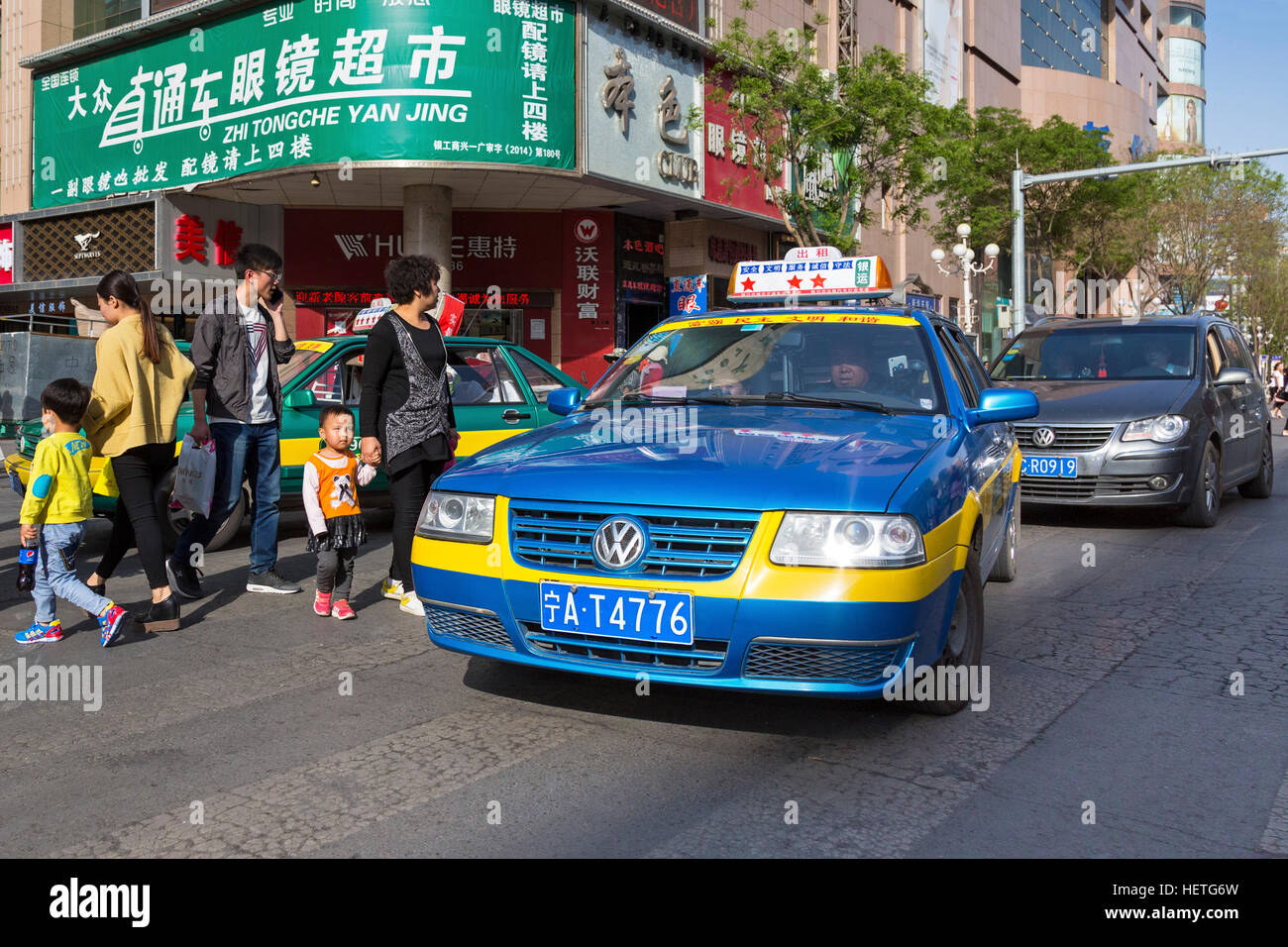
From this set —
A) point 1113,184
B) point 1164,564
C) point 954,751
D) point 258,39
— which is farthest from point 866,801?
point 1113,184

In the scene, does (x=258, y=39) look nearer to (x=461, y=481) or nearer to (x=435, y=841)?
(x=461, y=481)

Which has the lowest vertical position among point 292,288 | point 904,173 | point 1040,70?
point 292,288

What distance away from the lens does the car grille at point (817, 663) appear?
3461mm

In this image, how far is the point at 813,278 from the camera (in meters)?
12.0

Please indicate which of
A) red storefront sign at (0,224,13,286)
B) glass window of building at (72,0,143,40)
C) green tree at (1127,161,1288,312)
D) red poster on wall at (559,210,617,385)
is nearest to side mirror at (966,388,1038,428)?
red poster on wall at (559,210,617,385)

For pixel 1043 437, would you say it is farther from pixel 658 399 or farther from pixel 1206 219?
pixel 1206 219

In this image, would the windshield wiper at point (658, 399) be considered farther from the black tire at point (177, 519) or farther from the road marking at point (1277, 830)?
the black tire at point (177, 519)

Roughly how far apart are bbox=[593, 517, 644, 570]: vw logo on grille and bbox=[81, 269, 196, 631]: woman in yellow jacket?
2.88 meters

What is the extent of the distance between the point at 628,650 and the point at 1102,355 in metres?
7.35

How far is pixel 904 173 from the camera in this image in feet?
69.5

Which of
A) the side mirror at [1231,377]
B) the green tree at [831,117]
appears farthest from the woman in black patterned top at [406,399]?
the green tree at [831,117]

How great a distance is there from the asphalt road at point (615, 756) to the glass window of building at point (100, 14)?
1841 centimetres

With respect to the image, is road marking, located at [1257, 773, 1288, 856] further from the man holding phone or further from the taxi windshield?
the man holding phone
